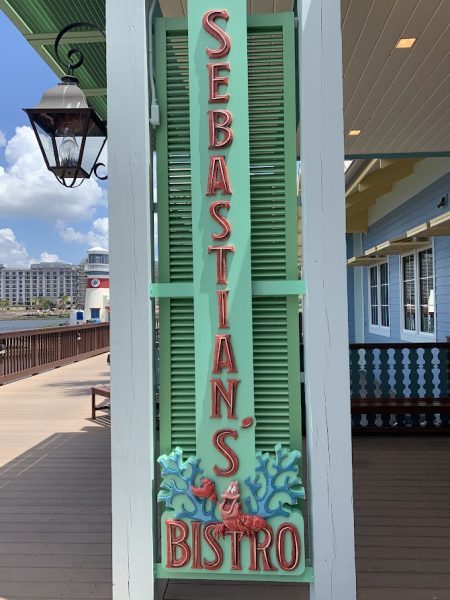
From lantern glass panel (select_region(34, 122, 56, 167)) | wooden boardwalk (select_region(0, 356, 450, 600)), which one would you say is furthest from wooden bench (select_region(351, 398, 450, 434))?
lantern glass panel (select_region(34, 122, 56, 167))

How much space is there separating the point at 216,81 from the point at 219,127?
197 mm

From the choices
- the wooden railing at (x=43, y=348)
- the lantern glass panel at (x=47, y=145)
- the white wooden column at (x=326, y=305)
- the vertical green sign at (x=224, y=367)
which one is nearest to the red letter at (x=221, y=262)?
the vertical green sign at (x=224, y=367)

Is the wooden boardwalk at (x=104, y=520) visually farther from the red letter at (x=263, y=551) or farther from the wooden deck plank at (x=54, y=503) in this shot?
the red letter at (x=263, y=551)

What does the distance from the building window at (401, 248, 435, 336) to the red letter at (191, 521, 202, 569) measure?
562 cm

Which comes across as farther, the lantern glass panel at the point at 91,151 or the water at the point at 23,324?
the water at the point at 23,324

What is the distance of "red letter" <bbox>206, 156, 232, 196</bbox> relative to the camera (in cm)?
221

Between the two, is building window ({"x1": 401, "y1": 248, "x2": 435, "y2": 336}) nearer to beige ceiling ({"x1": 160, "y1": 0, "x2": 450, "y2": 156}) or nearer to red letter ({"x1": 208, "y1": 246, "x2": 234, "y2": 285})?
beige ceiling ({"x1": 160, "y1": 0, "x2": 450, "y2": 156})

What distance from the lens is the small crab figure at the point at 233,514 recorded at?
2184 mm

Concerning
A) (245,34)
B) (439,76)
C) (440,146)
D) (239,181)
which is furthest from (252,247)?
(440,146)

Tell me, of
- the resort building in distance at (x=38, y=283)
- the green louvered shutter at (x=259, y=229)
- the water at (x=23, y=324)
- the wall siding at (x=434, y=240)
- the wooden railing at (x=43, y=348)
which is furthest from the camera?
the resort building in distance at (x=38, y=283)

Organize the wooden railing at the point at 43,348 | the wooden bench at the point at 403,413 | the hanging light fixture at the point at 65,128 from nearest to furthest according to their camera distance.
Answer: the hanging light fixture at the point at 65,128, the wooden bench at the point at 403,413, the wooden railing at the point at 43,348

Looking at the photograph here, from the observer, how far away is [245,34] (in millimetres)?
2193

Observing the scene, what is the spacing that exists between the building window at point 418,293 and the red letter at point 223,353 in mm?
5475

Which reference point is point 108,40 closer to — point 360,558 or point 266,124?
point 266,124
